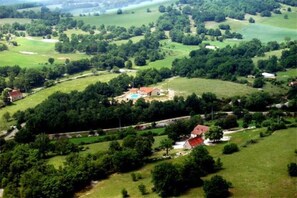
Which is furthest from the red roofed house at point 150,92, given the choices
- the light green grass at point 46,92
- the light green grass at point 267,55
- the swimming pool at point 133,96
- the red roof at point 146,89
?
the light green grass at point 267,55

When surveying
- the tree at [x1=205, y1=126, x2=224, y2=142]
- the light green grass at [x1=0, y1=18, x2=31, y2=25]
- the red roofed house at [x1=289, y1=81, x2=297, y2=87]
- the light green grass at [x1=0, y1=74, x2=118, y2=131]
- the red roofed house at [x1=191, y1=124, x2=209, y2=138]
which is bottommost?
the light green grass at [x1=0, y1=74, x2=118, y2=131]

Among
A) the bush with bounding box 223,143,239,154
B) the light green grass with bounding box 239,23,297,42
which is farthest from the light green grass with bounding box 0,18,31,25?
the bush with bounding box 223,143,239,154

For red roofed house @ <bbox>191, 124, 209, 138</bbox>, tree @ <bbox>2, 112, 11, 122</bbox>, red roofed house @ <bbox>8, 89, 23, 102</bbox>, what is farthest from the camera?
red roofed house @ <bbox>8, 89, 23, 102</bbox>

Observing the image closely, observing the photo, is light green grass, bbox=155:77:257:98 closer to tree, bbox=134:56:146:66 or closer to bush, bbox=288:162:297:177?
tree, bbox=134:56:146:66

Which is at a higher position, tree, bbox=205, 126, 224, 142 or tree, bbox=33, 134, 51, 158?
tree, bbox=205, 126, 224, 142

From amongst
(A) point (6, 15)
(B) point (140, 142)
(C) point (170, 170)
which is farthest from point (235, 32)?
(C) point (170, 170)

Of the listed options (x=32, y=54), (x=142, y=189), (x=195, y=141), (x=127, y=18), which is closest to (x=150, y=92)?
(x=195, y=141)

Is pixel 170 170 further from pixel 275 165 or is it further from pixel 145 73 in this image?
pixel 145 73
